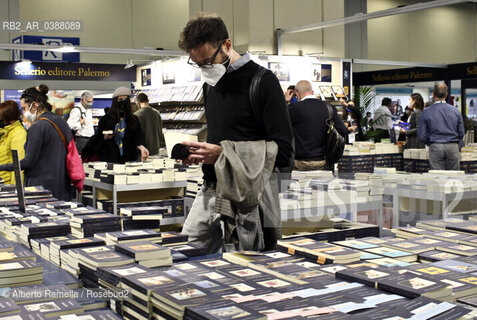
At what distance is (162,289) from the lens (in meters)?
1.68

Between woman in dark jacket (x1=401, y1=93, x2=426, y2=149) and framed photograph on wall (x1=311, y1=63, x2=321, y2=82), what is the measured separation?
2.11 meters

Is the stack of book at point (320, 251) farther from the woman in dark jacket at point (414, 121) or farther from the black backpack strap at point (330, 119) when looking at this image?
the woman in dark jacket at point (414, 121)

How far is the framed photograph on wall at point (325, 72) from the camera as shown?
12297mm

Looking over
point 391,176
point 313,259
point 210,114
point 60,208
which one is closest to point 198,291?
point 313,259

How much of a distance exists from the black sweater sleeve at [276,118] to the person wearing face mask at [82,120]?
783 centimetres

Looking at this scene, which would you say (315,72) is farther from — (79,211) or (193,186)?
(79,211)

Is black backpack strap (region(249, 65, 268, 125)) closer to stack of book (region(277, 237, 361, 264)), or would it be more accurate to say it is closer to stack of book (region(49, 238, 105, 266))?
stack of book (region(277, 237, 361, 264))

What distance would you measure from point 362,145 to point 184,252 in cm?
890

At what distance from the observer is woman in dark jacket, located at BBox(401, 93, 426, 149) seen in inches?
410

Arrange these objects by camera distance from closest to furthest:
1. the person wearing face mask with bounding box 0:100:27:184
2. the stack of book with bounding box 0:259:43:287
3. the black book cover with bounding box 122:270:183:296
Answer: the black book cover with bounding box 122:270:183:296 < the stack of book with bounding box 0:259:43:287 < the person wearing face mask with bounding box 0:100:27:184

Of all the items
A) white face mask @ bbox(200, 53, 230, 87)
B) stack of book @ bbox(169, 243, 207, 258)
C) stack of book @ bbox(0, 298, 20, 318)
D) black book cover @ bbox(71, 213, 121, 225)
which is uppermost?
white face mask @ bbox(200, 53, 230, 87)

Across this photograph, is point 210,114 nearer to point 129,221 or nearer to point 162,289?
point 129,221

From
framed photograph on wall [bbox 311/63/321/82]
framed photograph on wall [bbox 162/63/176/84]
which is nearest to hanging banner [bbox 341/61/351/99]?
framed photograph on wall [bbox 311/63/321/82]

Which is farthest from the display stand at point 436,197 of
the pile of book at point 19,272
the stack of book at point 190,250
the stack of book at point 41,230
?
the pile of book at point 19,272
